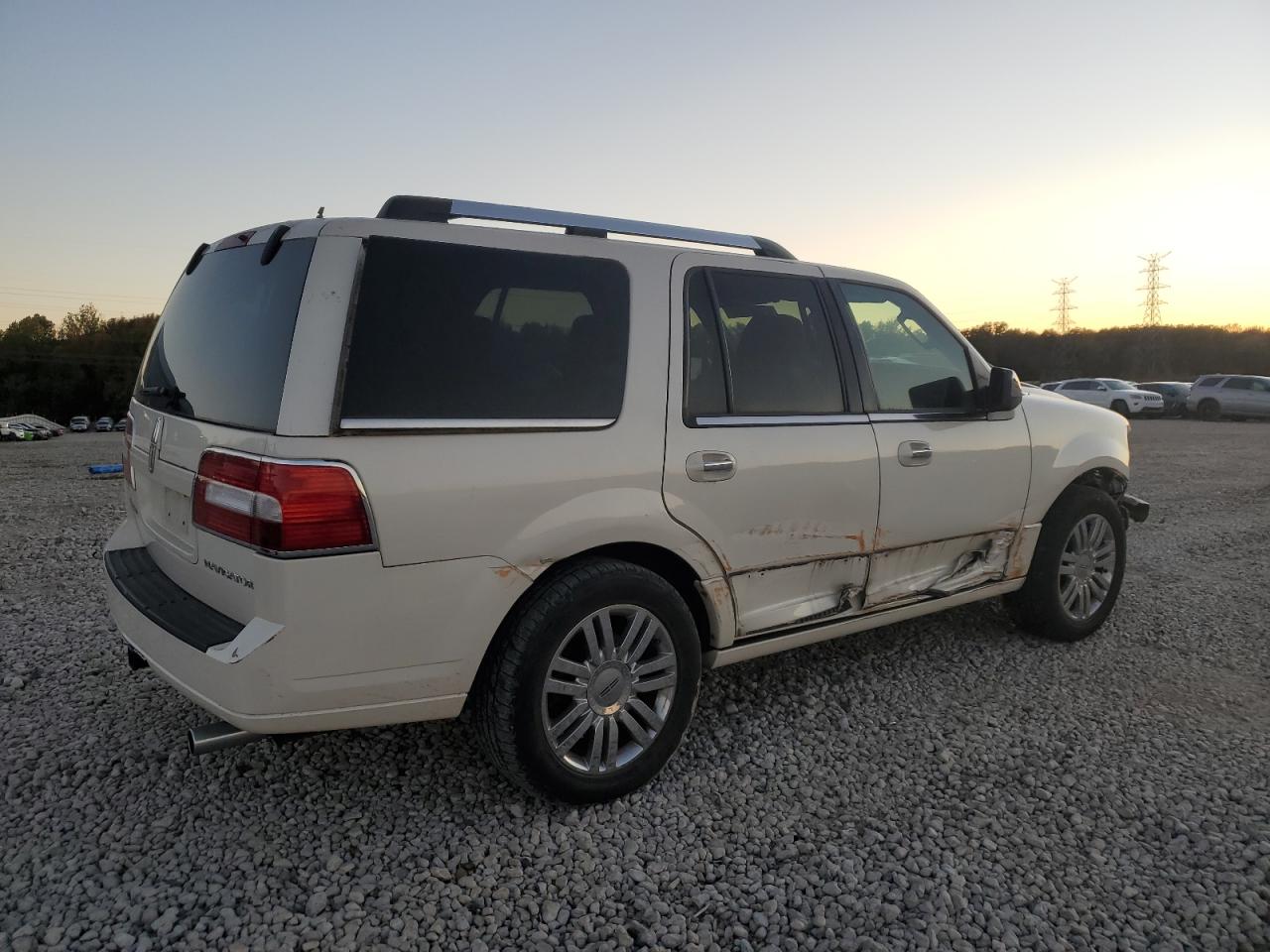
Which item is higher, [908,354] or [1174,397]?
[908,354]

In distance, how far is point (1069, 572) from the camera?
Answer: 4445 millimetres

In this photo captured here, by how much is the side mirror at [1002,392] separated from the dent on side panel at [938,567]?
2.03 feet

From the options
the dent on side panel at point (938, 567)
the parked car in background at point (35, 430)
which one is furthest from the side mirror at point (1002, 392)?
the parked car in background at point (35, 430)

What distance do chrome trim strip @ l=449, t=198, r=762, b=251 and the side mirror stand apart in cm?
Answer: 130

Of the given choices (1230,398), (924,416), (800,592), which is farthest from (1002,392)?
(1230,398)

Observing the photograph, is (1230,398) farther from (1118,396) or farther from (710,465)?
(710,465)

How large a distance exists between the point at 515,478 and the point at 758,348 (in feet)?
4.06

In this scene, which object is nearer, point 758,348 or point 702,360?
point 702,360

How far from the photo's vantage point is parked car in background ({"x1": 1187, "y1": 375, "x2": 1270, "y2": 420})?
26203 mm

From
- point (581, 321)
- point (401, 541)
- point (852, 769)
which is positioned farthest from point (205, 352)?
point (852, 769)

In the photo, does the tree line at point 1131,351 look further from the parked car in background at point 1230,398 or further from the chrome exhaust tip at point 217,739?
the chrome exhaust tip at point 217,739

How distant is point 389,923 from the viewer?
2.28 metres

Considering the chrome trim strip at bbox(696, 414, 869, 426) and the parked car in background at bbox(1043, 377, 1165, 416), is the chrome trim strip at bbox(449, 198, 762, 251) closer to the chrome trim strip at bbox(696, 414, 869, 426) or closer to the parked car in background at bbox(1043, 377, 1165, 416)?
the chrome trim strip at bbox(696, 414, 869, 426)

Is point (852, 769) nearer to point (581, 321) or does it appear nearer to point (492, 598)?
point (492, 598)
